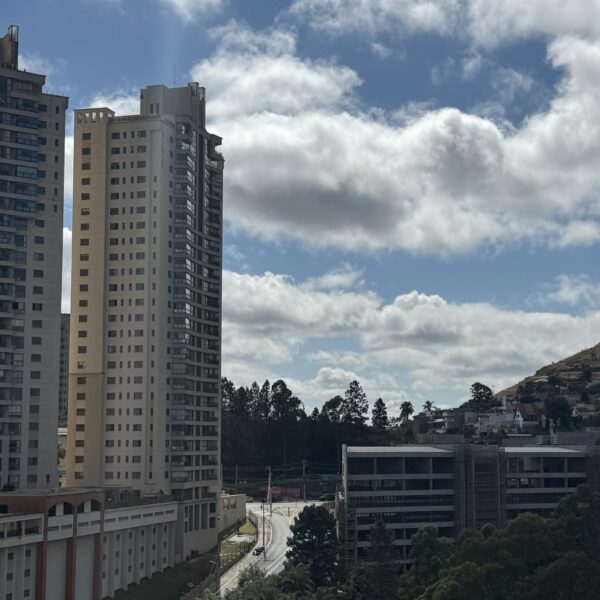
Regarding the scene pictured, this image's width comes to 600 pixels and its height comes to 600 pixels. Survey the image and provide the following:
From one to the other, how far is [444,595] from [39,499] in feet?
167

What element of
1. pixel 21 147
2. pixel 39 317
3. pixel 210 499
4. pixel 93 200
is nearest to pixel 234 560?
pixel 210 499

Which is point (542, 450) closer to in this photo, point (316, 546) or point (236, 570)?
point (316, 546)

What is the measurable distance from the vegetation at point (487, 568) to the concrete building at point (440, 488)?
2696 cm

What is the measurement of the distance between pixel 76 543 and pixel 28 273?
43676 mm

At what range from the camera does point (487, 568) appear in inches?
4090

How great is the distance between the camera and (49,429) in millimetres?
145375

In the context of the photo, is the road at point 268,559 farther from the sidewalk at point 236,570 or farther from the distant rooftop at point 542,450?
the distant rooftop at point 542,450

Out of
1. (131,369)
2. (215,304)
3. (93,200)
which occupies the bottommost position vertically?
(131,369)

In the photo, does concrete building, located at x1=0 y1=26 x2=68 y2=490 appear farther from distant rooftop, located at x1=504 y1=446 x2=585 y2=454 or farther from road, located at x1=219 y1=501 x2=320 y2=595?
distant rooftop, located at x1=504 y1=446 x2=585 y2=454

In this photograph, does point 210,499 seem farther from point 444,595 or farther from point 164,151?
point 444,595

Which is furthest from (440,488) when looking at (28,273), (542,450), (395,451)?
(28,273)

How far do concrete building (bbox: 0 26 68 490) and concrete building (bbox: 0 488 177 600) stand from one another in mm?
14446

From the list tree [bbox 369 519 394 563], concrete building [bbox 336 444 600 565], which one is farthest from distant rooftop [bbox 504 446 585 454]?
tree [bbox 369 519 394 563]

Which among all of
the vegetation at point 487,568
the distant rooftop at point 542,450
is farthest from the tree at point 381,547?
the distant rooftop at point 542,450
